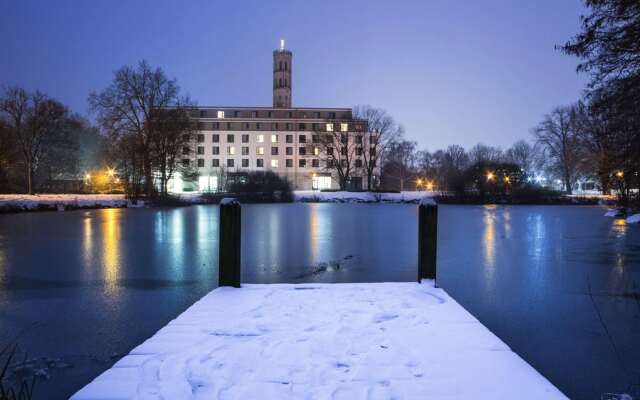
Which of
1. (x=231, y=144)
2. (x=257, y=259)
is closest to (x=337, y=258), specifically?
(x=257, y=259)

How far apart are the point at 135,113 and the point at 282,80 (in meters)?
67.1

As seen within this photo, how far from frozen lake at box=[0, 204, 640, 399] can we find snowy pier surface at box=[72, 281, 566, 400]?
649 mm

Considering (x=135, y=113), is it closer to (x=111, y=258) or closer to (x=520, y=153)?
(x=111, y=258)

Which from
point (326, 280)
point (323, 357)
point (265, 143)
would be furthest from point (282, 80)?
point (323, 357)

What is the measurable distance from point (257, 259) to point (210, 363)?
6.98 m

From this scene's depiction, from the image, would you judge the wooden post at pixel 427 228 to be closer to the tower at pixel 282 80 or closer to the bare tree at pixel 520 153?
the tower at pixel 282 80

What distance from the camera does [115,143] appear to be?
39125 millimetres

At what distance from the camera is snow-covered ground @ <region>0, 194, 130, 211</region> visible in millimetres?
29844

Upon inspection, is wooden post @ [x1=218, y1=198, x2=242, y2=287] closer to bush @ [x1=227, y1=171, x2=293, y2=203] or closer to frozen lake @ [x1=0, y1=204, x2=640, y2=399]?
frozen lake @ [x1=0, y1=204, x2=640, y2=399]

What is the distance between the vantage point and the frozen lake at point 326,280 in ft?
14.0

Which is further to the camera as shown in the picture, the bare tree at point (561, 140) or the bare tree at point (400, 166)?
the bare tree at point (400, 166)

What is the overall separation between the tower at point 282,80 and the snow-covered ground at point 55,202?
69.4 m

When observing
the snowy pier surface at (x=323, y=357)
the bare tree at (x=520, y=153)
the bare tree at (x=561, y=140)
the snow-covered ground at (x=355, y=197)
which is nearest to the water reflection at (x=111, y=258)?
the snowy pier surface at (x=323, y=357)

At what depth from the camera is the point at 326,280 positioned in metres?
7.87
